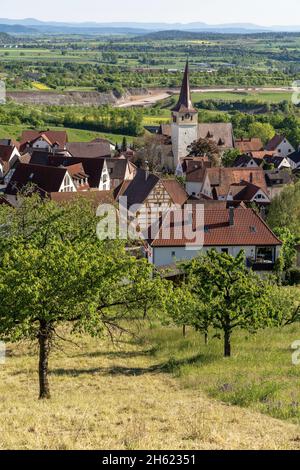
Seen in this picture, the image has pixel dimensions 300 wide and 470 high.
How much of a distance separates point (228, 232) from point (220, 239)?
793 mm

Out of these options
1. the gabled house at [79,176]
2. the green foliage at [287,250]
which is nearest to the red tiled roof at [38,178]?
the gabled house at [79,176]

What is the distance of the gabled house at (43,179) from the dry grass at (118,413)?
1216 inches

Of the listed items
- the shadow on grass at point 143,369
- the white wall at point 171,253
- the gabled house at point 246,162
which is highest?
the shadow on grass at point 143,369

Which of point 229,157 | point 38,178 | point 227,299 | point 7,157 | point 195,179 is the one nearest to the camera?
point 227,299

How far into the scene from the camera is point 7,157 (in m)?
80.3

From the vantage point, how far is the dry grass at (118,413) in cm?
1332

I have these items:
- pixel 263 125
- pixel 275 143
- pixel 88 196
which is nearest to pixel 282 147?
pixel 275 143

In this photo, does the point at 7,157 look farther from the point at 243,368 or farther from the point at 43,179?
the point at 243,368

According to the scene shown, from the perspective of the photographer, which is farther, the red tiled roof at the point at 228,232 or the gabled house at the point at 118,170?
the gabled house at the point at 118,170

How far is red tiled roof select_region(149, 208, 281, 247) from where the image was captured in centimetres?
4025

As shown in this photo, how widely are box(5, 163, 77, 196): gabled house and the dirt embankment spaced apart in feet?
312

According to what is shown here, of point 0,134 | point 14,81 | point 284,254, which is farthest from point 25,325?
point 14,81

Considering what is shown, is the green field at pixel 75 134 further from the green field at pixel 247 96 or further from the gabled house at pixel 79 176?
the green field at pixel 247 96

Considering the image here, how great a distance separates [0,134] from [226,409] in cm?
9663
